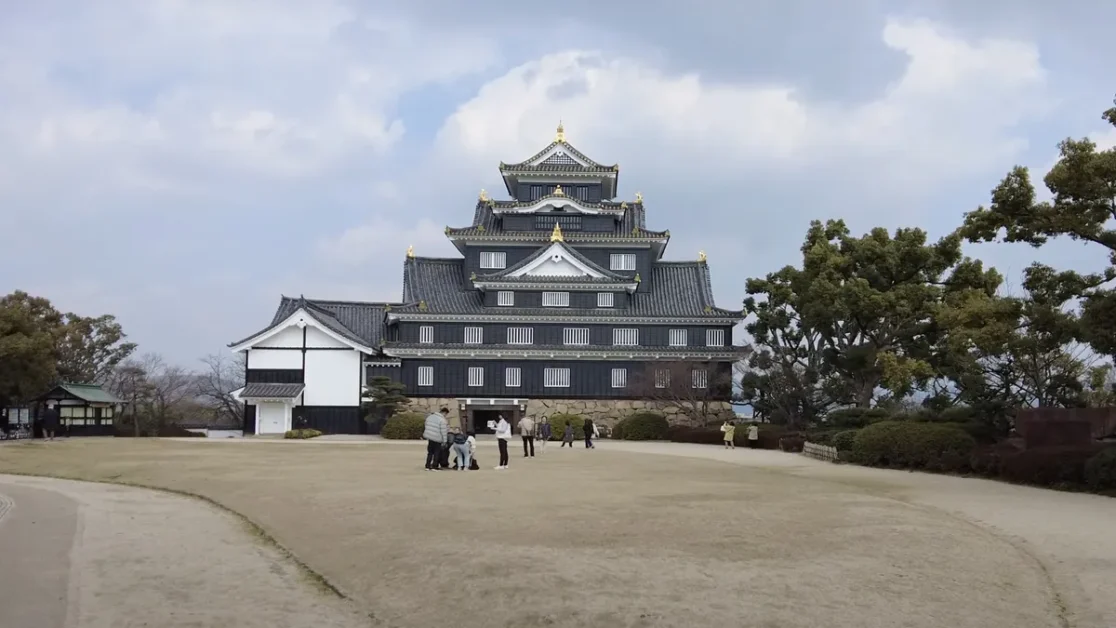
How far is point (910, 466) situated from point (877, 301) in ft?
32.8

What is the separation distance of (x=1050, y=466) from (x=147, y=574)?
55.6 feet

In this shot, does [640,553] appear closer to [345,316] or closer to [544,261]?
[544,261]

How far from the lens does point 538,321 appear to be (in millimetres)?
47719

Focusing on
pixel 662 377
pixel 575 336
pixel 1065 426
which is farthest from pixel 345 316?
pixel 1065 426

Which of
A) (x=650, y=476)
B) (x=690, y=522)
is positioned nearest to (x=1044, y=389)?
(x=650, y=476)

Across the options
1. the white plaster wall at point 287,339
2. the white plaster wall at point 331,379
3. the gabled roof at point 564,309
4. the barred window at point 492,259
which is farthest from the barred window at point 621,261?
the white plaster wall at point 287,339

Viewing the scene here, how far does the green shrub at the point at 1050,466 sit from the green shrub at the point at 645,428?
2392 cm

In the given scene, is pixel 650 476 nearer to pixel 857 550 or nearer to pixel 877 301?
pixel 857 550

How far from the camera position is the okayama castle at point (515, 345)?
1832 inches

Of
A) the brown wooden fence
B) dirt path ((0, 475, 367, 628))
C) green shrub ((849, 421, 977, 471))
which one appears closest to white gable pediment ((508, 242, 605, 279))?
green shrub ((849, 421, 977, 471))

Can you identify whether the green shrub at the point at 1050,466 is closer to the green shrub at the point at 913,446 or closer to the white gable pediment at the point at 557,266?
the green shrub at the point at 913,446

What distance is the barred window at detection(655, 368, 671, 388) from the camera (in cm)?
4472

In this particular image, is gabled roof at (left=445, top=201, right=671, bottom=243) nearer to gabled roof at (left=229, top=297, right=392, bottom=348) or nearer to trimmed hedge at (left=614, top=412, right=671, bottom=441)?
gabled roof at (left=229, top=297, right=392, bottom=348)

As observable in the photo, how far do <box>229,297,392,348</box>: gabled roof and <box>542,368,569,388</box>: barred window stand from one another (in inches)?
379
